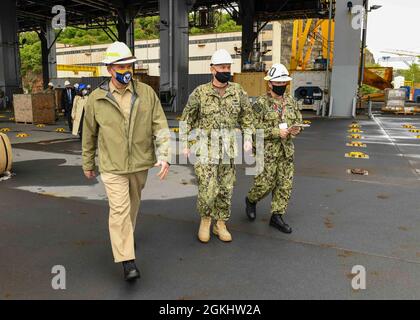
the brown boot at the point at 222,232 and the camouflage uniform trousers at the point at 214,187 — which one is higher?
the camouflage uniform trousers at the point at 214,187

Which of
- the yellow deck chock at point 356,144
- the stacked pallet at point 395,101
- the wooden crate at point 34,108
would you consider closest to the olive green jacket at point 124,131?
the yellow deck chock at point 356,144

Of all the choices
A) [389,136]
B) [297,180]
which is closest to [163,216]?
[297,180]

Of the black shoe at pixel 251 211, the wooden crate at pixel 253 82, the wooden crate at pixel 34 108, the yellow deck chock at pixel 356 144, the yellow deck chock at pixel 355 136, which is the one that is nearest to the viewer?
the black shoe at pixel 251 211

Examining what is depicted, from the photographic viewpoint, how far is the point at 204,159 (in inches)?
152

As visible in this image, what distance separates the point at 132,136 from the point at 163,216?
1.90 metres

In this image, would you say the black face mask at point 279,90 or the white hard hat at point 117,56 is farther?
the black face mask at point 279,90

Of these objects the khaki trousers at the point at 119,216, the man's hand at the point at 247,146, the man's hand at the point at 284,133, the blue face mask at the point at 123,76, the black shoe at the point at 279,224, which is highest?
the blue face mask at the point at 123,76

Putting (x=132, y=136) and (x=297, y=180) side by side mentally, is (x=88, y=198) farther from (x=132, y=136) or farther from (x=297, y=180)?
(x=297, y=180)

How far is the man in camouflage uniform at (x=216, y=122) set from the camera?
3.84m

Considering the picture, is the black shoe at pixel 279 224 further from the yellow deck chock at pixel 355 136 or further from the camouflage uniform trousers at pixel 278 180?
the yellow deck chock at pixel 355 136

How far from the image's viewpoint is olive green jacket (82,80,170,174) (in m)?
3.18

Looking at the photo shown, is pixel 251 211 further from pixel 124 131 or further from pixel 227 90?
pixel 124 131

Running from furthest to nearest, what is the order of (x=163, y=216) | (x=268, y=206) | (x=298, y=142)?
1. (x=298, y=142)
2. (x=268, y=206)
3. (x=163, y=216)

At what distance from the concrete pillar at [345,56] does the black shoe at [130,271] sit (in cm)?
1648
